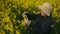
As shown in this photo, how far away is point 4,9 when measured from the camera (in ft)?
9.55

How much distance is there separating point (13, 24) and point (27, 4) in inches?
11.8

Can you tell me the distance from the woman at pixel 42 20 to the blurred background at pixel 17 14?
0.55 ft

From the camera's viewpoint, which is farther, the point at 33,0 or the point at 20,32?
the point at 33,0

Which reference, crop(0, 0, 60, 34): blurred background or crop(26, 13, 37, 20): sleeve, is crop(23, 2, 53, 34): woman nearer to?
crop(26, 13, 37, 20): sleeve

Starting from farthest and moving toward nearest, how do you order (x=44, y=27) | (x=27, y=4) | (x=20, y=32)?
(x=27, y=4) < (x=20, y=32) < (x=44, y=27)

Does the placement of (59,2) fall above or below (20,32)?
above

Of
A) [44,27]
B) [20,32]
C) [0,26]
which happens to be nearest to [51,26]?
[44,27]

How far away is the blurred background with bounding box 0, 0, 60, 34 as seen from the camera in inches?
109

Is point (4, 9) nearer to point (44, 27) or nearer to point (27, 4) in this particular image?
point (27, 4)

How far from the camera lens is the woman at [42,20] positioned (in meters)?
2.47

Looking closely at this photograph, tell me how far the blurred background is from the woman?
168mm

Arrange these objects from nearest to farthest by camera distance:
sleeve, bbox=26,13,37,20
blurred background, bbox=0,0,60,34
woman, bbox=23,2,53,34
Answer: woman, bbox=23,2,53,34 → sleeve, bbox=26,13,37,20 → blurred background, bbox=0,0,60,34

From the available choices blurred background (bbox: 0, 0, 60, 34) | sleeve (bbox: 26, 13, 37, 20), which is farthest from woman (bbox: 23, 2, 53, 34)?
blurred background (bbox: 0, 0, 60, 34)

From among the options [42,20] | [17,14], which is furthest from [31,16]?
[17,14]
